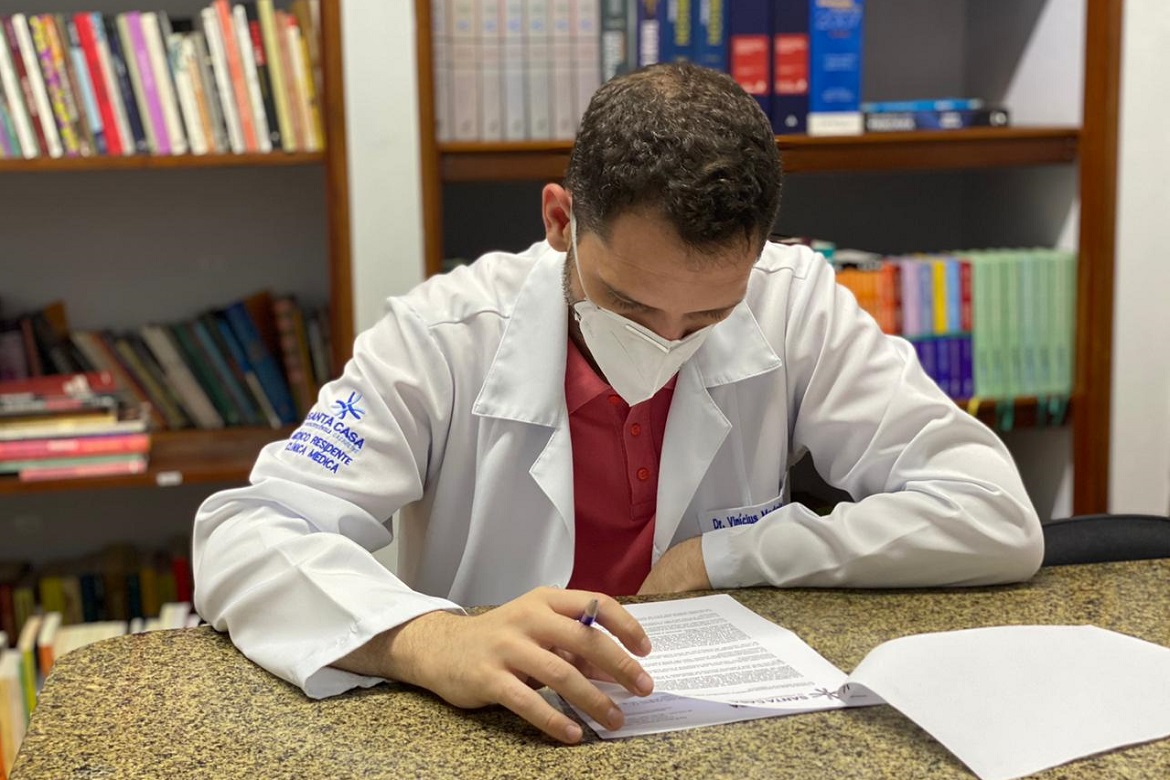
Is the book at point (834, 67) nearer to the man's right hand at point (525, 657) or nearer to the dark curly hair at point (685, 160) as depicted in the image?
the dark curly hair at point (685, 160)

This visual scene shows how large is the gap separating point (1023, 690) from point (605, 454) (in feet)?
1.95

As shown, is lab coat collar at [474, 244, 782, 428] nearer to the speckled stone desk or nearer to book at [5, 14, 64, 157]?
the speckled stone desk

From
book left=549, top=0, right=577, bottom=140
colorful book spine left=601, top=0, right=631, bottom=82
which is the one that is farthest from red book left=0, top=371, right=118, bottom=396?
colorful book spine left=601, top=0, right=631, bottom=82

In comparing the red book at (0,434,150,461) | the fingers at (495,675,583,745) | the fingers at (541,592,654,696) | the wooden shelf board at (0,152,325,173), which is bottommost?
the red book at (0,434,150,461)

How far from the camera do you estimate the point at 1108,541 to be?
4.31 ft

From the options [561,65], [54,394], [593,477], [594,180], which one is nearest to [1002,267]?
[561,65]

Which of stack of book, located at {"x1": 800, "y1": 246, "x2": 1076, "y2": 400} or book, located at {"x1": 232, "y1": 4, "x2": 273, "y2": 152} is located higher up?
book, located at {"x1": 232, "y1": 4, "x2": 273, "y2": 152}

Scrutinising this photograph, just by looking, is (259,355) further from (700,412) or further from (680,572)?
(680,572)

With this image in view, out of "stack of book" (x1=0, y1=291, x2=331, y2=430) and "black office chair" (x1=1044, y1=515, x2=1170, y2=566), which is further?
"stack of book" (x1=0, y1=291, x2=331, y2=430)

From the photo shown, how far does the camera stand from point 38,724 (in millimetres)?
921

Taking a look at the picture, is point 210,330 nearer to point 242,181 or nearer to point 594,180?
point 242,181

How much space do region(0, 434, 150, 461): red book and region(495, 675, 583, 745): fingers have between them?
1407 millimetres

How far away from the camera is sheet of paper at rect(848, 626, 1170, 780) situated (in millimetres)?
848

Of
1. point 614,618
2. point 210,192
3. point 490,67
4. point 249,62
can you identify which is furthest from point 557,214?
point 210,192
